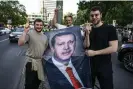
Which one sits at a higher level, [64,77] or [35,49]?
[35,49]

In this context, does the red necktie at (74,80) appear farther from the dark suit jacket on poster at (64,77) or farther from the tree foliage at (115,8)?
the tree foliage at (115,8)

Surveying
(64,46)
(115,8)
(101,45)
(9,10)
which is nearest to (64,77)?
(64,46)

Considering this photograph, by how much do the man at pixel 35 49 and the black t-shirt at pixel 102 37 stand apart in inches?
36.6

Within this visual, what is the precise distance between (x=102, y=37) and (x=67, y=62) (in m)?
0.77

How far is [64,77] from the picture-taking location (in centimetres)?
503

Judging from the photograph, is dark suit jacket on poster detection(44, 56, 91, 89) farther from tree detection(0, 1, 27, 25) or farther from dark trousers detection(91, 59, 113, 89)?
tree detection(0, 1, 27, 25)

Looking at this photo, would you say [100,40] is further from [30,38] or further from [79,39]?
[30,38]

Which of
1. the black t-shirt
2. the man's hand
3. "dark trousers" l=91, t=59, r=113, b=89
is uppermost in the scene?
the black t-shirt

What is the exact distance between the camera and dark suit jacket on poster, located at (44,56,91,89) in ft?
16.2

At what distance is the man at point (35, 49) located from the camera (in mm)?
5250

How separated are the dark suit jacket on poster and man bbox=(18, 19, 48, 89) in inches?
8.5

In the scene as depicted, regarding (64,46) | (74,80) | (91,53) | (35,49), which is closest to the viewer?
(91,53)

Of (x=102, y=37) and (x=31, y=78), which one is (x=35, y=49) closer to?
(x=31, y=78)

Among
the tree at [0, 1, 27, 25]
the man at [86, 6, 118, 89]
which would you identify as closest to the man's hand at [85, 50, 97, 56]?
the man at [86, 6, 118, 89]
